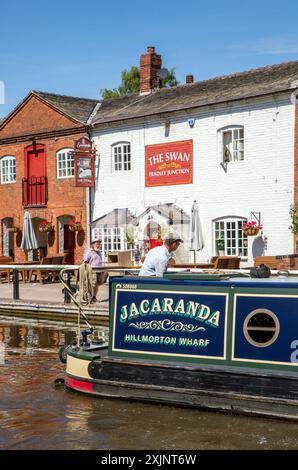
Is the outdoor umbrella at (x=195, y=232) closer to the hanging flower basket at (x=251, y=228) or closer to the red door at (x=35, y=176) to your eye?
the hanging flower basket at (x=251, y=228)

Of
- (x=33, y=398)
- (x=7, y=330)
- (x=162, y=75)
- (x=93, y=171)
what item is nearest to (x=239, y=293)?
(x=33, y=398)

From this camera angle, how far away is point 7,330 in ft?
48.7

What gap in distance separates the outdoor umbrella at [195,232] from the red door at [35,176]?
697cm

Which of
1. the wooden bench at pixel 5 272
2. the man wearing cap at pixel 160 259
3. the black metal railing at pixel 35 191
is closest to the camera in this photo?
the man wearing cap at pixel 160 259

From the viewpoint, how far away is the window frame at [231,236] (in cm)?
2003

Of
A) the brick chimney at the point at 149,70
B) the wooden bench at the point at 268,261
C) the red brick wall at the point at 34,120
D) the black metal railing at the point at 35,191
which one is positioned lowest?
the wooden bench at the point at 268,261

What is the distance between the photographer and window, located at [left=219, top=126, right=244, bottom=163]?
20.2 meters

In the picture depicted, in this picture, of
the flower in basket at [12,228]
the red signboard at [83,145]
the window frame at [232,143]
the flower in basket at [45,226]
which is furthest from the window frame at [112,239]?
the window frame at [232,143]

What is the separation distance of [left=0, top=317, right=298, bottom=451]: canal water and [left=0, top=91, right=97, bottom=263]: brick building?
15.3 metres

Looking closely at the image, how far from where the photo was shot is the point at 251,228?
1925 cm

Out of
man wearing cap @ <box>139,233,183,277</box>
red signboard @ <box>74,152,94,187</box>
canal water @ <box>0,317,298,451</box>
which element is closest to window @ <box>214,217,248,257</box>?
red signboard @ <box>74,152,94,187</box>

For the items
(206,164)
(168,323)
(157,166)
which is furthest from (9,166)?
(168,323)
